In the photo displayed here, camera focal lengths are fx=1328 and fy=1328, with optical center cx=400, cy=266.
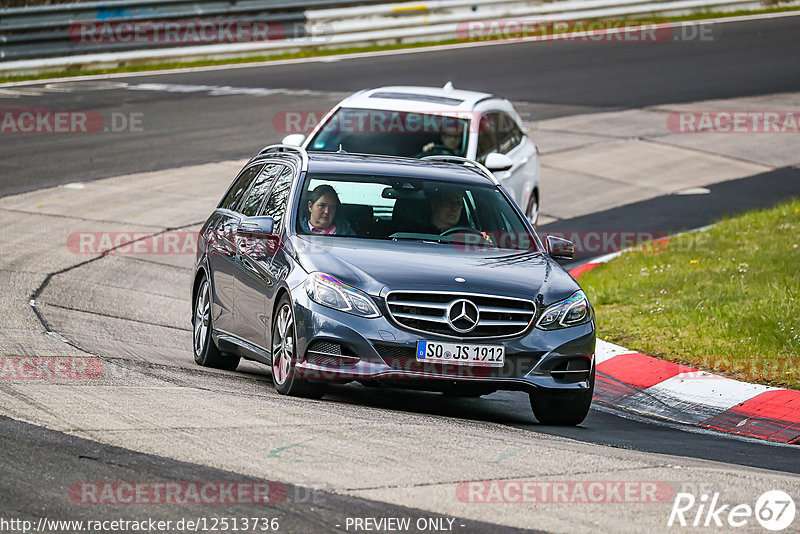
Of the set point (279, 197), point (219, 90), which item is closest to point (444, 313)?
point (279, 197)

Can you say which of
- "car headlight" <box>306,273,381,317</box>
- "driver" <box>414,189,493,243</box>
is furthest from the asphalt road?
"car headlight" <box>306,273,381,317</box>

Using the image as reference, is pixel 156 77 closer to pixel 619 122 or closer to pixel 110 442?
pixel 619 122

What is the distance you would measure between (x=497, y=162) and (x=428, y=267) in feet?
17.3

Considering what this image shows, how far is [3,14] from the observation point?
25672 mm

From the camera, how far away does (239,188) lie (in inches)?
412

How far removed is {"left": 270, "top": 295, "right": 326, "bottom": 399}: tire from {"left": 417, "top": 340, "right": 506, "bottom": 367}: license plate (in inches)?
30.1

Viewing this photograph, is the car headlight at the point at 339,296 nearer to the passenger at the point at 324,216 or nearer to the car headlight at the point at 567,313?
the passenger at the point at 324,216

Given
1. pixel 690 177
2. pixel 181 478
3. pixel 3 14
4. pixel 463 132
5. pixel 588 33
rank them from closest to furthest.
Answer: pixel 181 478 → pixel 463 132 → pixel 690 177 → pixel 3 14 → pixel 588 33

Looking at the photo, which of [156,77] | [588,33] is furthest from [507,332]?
[588,33]

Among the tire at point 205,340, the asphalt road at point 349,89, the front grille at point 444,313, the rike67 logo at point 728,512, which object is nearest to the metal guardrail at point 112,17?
the asphalt road at point 349,89

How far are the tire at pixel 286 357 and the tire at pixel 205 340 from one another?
4.57ft

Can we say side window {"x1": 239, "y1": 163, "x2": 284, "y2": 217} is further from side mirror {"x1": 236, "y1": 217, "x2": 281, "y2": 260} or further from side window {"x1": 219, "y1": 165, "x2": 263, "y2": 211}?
side mirror {"x1": 236, "y1": 217, "x2": 281, "y2": 260}

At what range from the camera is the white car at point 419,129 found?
1411 cm

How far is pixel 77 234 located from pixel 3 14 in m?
12.3
